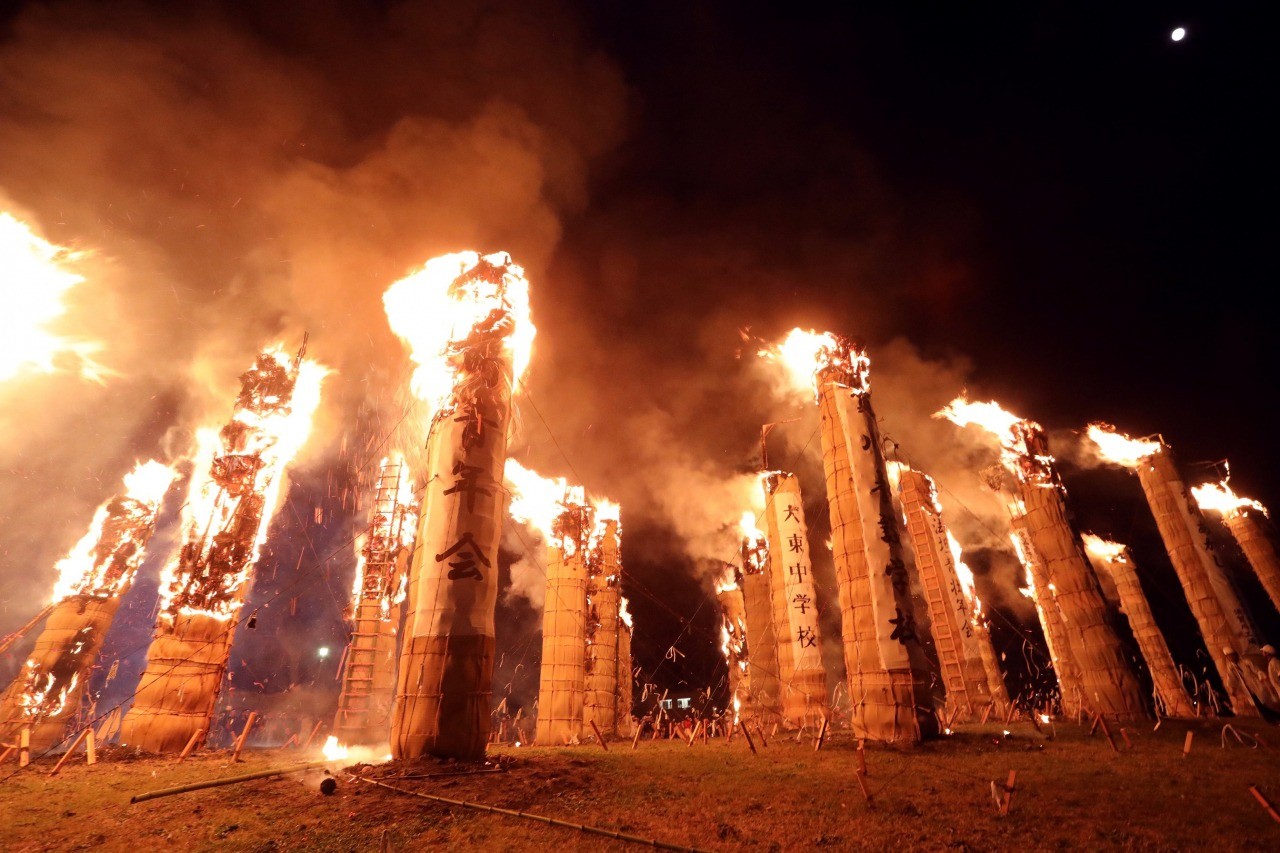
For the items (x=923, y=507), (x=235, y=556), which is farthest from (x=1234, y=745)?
(x=235, y=556)

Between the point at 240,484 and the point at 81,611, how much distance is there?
31.5 ft

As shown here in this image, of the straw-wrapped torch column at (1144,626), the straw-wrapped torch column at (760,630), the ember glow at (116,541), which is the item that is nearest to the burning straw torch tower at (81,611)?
the ember glow at (116,541)

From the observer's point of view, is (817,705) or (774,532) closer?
(817,705)

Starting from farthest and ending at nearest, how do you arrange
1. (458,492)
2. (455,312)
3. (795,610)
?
(795,610) < (455,312) < (458,492)

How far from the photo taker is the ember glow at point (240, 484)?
58.5 feet

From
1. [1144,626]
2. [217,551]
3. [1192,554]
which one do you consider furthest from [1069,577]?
[217,551]

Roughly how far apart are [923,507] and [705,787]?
69.1 feet

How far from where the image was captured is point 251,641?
50.7 meters

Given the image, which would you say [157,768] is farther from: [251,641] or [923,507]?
[251,641]

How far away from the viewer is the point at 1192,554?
940 inches

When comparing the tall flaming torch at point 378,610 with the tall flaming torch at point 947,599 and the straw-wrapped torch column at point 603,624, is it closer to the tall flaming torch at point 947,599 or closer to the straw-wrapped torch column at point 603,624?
the straw-wrapped torch column at point 603,624

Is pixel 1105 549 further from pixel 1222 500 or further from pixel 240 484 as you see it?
pixel 240 484

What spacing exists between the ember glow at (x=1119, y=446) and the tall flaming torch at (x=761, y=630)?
17.8 m

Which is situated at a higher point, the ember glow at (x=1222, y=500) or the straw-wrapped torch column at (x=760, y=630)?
the ember glow at (x=1222, y=500)
